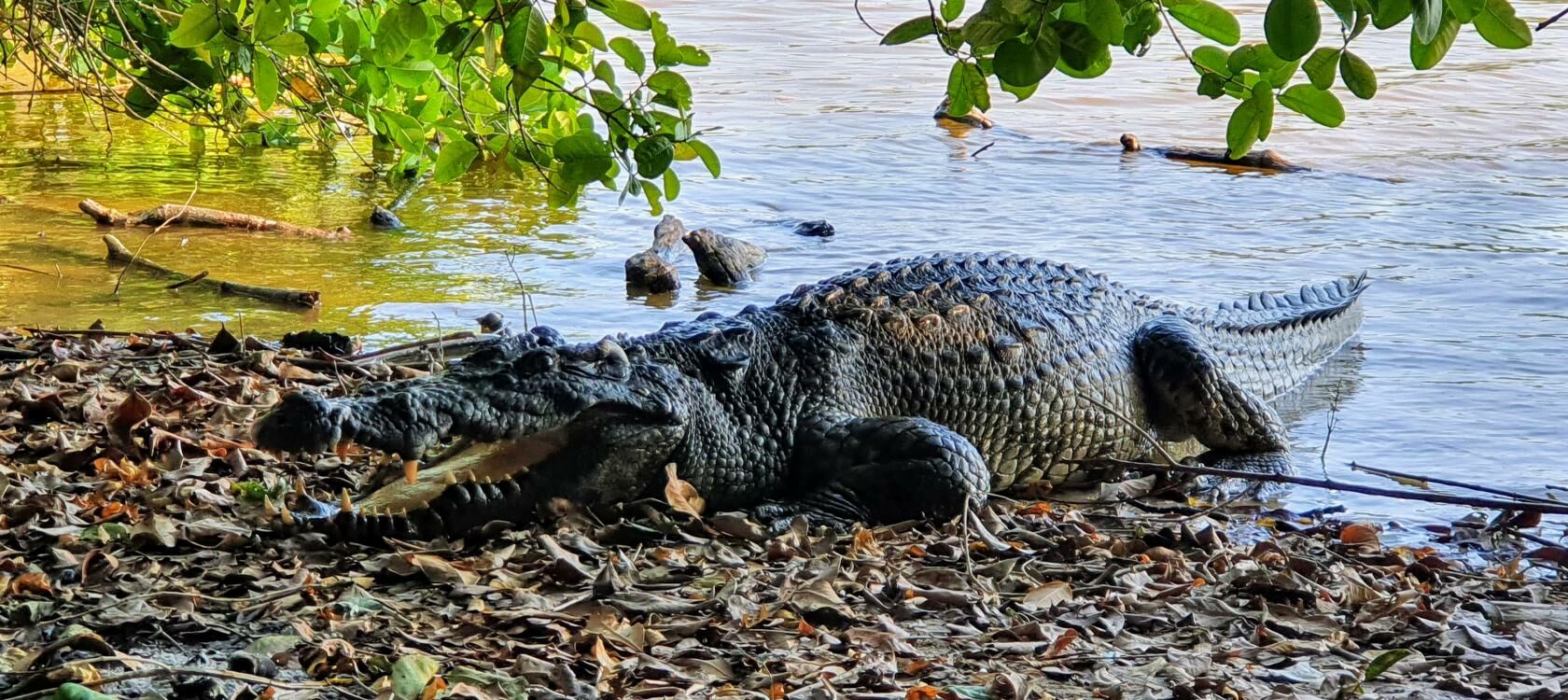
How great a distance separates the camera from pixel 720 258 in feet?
26.7

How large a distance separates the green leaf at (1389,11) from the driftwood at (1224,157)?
Answer: 31.6 feet

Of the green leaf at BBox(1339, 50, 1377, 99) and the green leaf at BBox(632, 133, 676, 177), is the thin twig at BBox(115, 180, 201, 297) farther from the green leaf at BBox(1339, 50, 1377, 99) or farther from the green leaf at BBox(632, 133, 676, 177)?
the green leaf at BBox(1339, 50, 1377, 99)

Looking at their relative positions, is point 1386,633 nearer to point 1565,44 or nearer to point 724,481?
point 724,481

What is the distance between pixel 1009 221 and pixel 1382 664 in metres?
7.01

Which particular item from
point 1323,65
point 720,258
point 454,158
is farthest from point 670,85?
point 720,258

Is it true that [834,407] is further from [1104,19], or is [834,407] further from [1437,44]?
[1437,44]

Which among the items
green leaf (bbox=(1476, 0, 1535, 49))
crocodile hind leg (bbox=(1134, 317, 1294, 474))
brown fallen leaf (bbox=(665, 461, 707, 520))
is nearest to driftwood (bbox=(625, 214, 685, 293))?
crocodile hind leg (bbox=(1134, 317, 1294, 474))

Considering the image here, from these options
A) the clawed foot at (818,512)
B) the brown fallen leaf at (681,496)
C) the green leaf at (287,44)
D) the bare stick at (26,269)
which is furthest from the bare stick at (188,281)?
the clawed foot at (818,512)

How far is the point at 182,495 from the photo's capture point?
4.09 m

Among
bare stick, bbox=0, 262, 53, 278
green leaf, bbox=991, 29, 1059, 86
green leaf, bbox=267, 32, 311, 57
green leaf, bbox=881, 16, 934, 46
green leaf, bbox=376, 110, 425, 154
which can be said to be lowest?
bare stick, bbox=0, 262, 53, 278

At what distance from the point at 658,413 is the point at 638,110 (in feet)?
2.93

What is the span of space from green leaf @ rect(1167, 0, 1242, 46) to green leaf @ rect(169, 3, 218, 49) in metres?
2.18

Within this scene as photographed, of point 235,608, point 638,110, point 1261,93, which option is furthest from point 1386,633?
point 235,608

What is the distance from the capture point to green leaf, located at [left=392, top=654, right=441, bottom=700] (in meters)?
2.79
